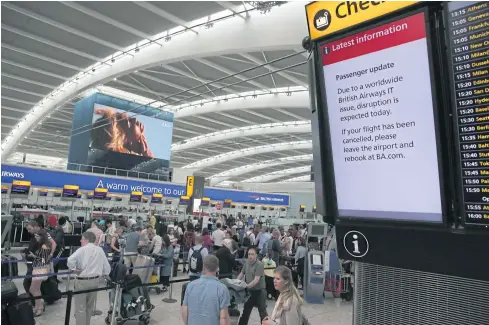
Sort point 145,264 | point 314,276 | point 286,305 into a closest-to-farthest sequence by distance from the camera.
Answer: point 286,305 < point 145,264 < point 314,276

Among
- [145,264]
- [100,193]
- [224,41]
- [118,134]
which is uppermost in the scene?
[224,41]

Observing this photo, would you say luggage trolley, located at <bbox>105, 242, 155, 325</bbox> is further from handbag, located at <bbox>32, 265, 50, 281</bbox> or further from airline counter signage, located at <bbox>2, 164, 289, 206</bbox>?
airline counter signage, located at <bbox>2, 164, 289, 206</bbox>

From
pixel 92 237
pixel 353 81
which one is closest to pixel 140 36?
pixel 92 237

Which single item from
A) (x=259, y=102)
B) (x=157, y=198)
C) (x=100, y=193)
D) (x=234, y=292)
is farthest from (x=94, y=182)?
(x=234, y=292)

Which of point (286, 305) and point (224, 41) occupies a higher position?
point (224, 41)

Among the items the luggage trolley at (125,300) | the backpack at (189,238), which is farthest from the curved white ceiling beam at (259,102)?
the luggage trolley at (125,300)

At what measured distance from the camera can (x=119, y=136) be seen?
25156 millimetres

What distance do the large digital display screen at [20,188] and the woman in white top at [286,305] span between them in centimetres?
1543

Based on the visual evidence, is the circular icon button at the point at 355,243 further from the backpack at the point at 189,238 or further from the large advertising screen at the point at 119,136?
the large advertising screen at the point at 119,136

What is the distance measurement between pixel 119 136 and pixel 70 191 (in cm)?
843

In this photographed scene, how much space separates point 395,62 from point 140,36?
15.4 meters

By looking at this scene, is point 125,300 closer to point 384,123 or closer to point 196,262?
point 196,262

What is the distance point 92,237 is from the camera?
5852 millimetres

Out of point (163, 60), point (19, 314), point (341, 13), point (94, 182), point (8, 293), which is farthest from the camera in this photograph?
point (94, 182)
